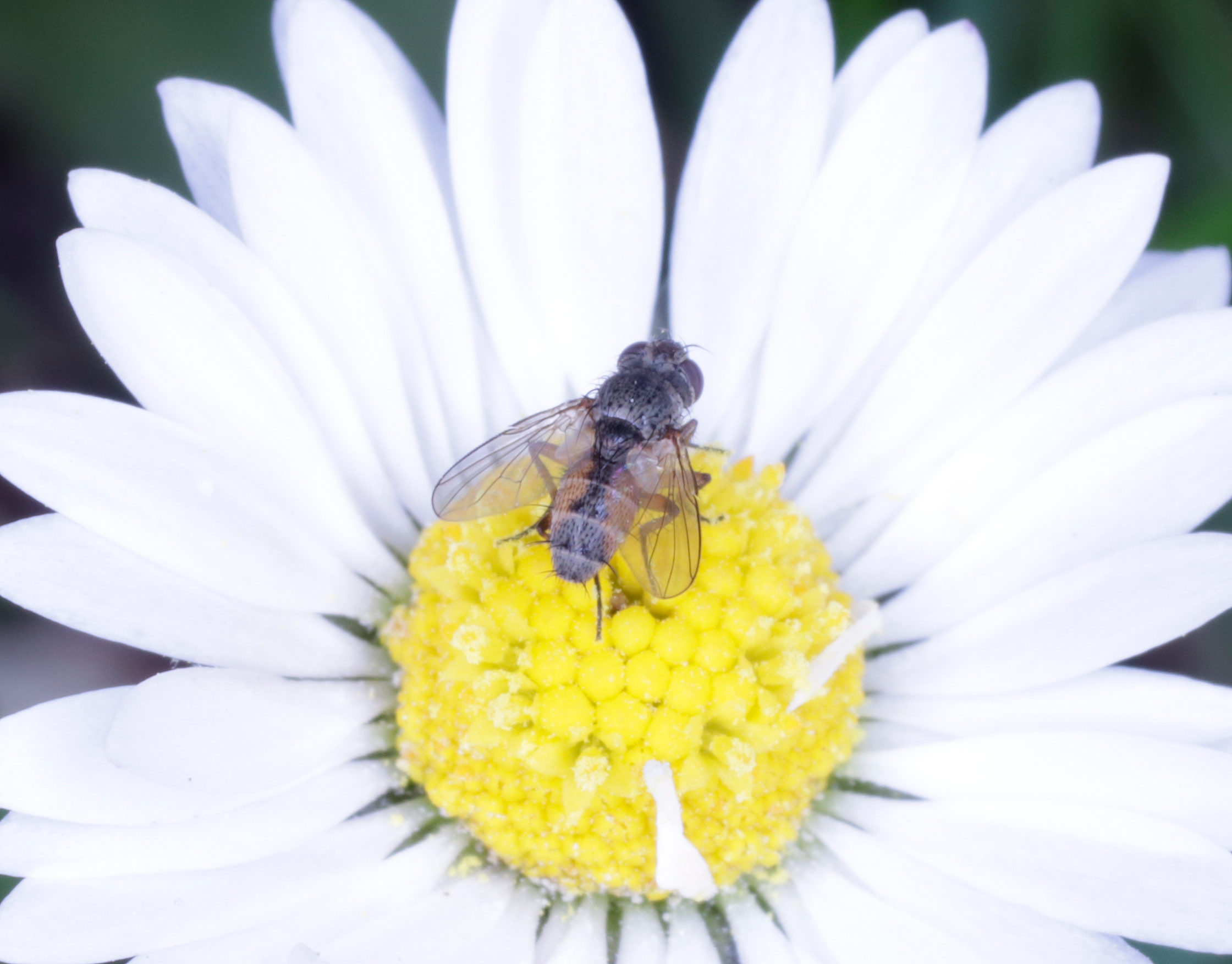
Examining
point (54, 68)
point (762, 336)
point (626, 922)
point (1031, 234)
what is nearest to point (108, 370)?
point (54, 68)

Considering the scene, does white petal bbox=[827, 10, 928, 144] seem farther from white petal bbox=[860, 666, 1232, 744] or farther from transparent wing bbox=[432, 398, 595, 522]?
white petal bbox=[860, 666, 1232, 744]

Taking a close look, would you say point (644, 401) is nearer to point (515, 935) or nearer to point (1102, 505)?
point (1102, 505)

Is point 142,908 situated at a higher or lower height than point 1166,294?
lower

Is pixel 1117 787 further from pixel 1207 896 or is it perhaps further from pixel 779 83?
pixel 779 83

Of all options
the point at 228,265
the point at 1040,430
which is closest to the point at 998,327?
the point at 1040,430

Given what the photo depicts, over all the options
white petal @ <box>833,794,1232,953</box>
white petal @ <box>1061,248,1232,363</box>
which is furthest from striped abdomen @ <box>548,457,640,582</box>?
white petal @ <box>1061,248,1232,363</box>

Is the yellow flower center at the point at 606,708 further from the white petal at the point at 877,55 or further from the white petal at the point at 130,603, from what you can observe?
the white petal at the point at 877,55

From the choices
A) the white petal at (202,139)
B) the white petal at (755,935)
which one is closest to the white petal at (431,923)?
the white petal at (755,935)
